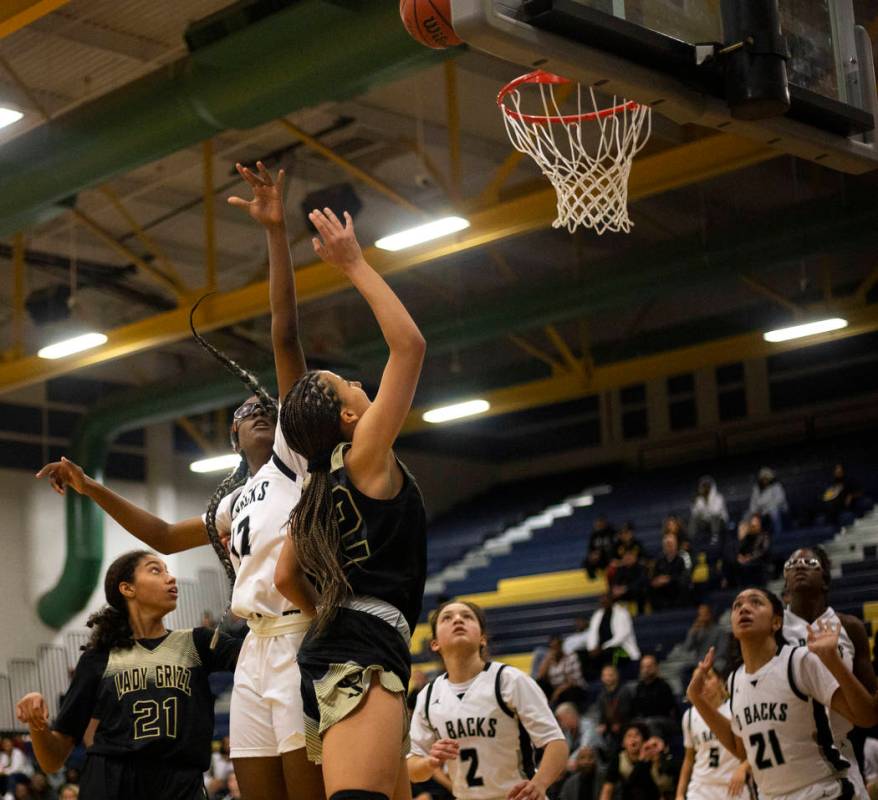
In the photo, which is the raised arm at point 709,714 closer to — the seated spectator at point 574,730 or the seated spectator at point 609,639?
the seated spectator at point 574,730

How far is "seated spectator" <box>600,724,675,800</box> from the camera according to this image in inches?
492

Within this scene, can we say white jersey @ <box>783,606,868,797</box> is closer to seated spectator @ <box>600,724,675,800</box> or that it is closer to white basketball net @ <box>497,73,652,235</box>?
white basketball net @ <box>497,73,652,235</box>

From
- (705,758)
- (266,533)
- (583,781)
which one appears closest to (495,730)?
(266,533)

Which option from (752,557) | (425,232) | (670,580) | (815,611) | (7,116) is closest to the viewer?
(815,611)

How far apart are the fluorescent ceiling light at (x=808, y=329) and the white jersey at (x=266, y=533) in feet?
45.1

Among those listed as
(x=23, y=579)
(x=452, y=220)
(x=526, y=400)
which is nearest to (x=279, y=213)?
(x=452, y=220)

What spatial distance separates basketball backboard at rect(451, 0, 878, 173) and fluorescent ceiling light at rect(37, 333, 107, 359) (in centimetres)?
1075

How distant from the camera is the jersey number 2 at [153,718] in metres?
5.64

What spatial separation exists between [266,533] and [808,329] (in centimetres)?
1398

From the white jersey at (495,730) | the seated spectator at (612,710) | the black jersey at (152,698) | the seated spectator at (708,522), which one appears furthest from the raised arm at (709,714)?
the seated spectator at (708,522)

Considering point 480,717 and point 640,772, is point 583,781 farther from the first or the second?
point 480,717

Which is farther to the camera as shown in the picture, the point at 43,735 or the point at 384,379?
the point at 43,735

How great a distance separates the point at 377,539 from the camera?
13.4 ft

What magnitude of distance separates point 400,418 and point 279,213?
45.5 inches
